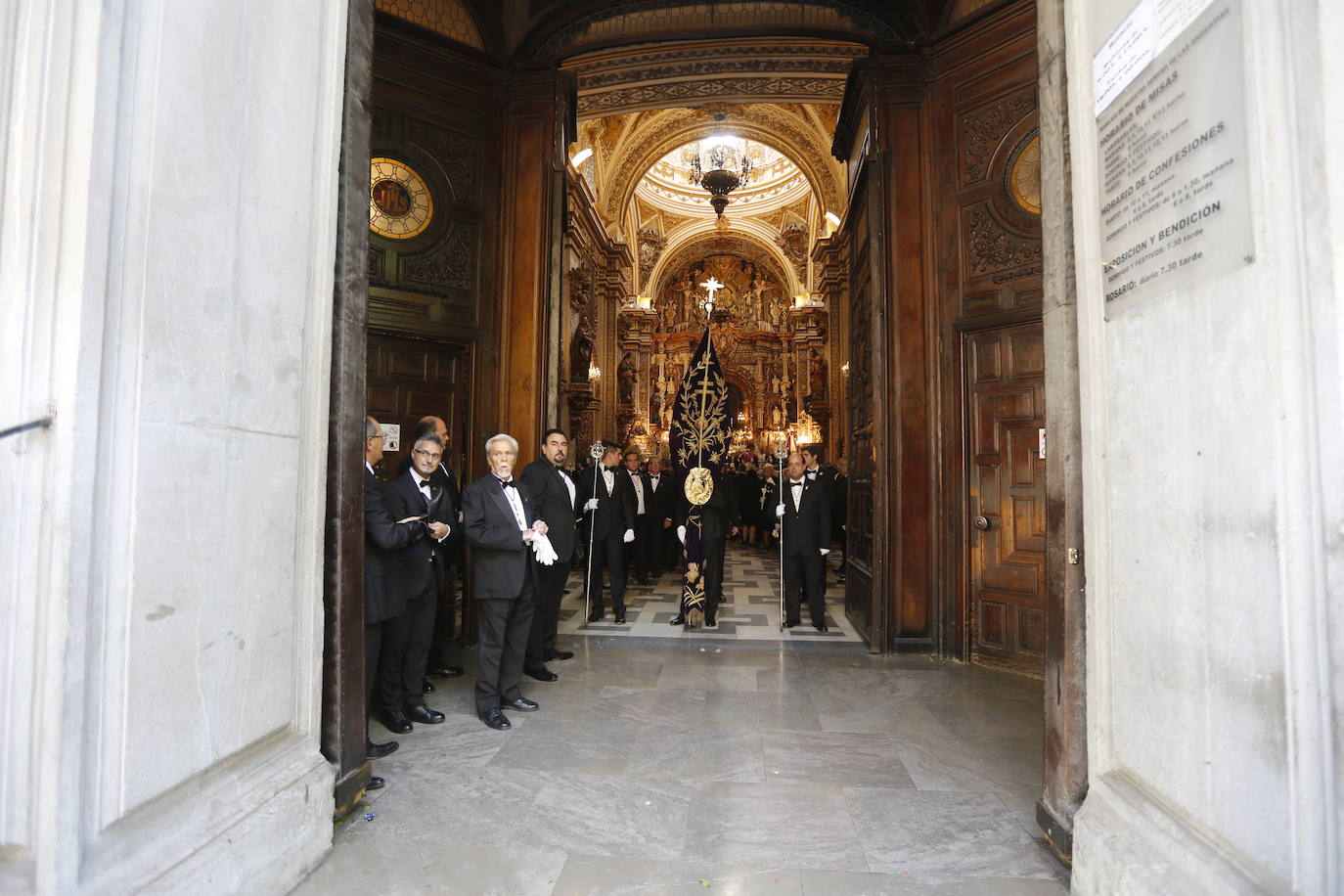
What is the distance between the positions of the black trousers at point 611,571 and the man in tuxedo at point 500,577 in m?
2.60

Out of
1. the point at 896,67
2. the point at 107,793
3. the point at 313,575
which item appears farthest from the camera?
the point at 896,67

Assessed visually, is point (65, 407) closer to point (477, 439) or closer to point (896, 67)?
point (477, 439)

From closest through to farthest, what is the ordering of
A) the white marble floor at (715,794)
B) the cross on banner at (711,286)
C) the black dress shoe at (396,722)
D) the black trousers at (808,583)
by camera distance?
1. the white marble floor at (715,794)
2. the black dress shoe at (396,722)
3. the black trousers at (808,583)
4. the cross on banner at (711,286)

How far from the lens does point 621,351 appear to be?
21.3 m

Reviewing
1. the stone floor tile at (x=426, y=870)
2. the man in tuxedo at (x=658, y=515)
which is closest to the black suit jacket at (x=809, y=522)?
the man in tuxedo at (x=658, y=515)

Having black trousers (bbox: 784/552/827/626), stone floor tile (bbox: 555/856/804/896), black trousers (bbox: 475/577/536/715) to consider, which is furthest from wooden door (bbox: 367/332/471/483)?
stone floor tile (bbox: 555/856/804/896)

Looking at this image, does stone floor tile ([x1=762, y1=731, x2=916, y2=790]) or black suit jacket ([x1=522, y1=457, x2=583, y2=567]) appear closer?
stone floor tile ([x1=762, y1=731, x2=916, y2=790])

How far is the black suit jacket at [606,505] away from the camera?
674 cm

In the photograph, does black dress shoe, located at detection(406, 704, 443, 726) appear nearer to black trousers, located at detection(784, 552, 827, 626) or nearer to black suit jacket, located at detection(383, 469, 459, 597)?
black suit jacket, located at detection(383, 469, 459, 597)

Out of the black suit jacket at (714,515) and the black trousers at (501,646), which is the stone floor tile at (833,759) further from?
the black suit jacket at (714,515)

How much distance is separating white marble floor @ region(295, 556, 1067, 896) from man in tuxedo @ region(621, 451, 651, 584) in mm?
3319

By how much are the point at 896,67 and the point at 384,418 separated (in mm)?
5262

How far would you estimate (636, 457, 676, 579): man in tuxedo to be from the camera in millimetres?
9367

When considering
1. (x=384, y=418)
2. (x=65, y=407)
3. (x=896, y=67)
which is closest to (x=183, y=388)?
(x=65, y=407)
